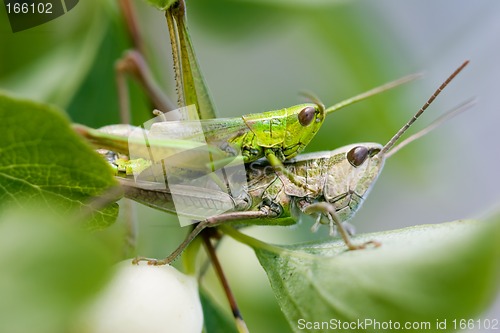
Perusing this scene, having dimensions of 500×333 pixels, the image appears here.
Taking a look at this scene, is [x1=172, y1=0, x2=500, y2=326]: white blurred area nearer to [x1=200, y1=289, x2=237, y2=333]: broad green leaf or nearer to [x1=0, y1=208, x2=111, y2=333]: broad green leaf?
[x1=200, y1=289, x2=237, y2=333]: broad green leaf

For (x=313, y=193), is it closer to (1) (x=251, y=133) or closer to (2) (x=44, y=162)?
(1) (x=251, y=133)

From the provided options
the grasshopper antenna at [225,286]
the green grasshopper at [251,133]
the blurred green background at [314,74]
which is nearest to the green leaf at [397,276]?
the grasshopper antenna at [225,286]

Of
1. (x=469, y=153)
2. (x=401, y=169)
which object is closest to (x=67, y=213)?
(x=401, y=169)

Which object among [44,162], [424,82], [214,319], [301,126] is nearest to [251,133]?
[301,126]

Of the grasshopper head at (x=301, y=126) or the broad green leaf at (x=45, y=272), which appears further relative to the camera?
the grasshopper head at (x=301, y=126)

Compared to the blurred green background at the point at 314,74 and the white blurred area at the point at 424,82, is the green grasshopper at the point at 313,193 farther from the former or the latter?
the white blurred area at the point at 424,82

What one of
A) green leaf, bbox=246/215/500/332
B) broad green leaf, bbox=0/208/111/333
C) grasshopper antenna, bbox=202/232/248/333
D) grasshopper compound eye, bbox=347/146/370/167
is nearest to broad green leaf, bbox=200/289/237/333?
grasshopper antenna, bbox=202/232/248/333
